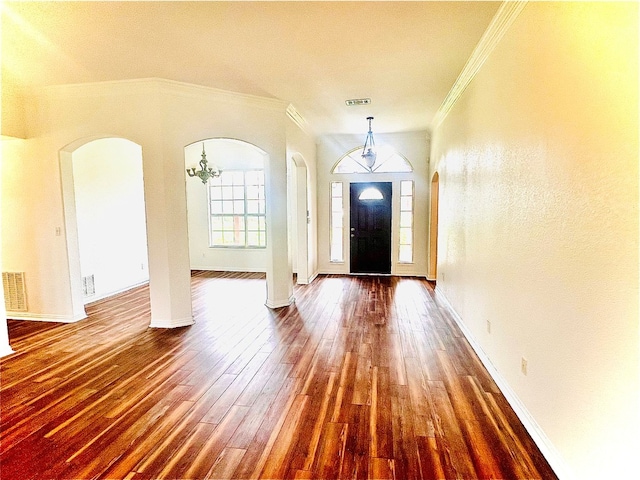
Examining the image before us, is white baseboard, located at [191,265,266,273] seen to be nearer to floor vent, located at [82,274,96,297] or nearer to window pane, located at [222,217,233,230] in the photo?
window pane, located at [222,217,233,230]

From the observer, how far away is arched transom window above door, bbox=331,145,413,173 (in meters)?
7.17

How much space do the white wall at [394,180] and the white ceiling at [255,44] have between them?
103 inches

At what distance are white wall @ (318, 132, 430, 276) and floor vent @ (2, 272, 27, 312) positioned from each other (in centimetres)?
504

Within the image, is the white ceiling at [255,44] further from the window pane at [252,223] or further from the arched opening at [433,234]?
the window pane at [252,223]

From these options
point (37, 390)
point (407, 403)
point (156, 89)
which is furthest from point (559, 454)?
point (156, 89)

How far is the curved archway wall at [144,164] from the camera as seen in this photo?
3973 millimetres

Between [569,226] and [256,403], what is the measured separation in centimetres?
235

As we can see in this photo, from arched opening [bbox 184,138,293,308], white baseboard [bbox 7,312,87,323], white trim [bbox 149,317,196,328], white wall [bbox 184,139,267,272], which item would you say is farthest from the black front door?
white baseboard [bbox 7,312,87,323]

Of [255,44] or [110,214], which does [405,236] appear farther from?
[110,214]

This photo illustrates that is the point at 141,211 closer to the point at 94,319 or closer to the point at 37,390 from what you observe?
the point at 94,319

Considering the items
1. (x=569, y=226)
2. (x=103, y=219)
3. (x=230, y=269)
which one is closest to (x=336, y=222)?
(x=230, y=269)

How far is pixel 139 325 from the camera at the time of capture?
430cm

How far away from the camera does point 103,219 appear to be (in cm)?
558

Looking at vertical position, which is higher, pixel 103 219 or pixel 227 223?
pixel 103 219
